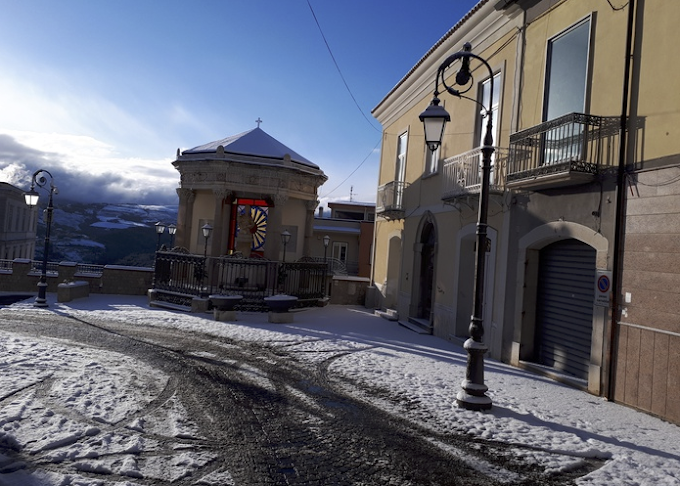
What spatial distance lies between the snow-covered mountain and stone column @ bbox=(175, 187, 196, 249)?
139ft

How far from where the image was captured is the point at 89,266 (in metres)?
21.2

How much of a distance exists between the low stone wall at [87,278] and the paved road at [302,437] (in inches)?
423

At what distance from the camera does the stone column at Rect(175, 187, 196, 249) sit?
1922 centimetres

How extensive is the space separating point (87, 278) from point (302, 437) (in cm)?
1621

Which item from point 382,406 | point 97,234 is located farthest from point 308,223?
point 97,234

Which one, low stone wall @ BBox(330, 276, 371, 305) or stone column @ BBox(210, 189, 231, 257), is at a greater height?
stone column @ BBox(210, 189, 231, 257)

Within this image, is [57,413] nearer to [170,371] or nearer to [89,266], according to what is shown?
[170,371]

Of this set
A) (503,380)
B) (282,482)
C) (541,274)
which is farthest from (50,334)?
(541,274)

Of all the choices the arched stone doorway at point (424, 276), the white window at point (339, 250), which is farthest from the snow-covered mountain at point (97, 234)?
the arched stone doorway at point (424, 276)

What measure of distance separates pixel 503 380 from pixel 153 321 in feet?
29.6

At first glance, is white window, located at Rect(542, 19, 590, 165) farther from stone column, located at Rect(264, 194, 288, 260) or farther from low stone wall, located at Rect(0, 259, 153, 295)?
low stone wall, located at Rect(0, 259, 153, 295)

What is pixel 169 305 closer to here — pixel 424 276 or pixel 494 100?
pixel 424 276

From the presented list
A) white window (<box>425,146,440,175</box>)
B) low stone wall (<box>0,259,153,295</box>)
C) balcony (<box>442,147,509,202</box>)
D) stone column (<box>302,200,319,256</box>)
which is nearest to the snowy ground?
balcony (<box>442,147,509,202</box>)

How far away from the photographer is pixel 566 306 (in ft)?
29.7
